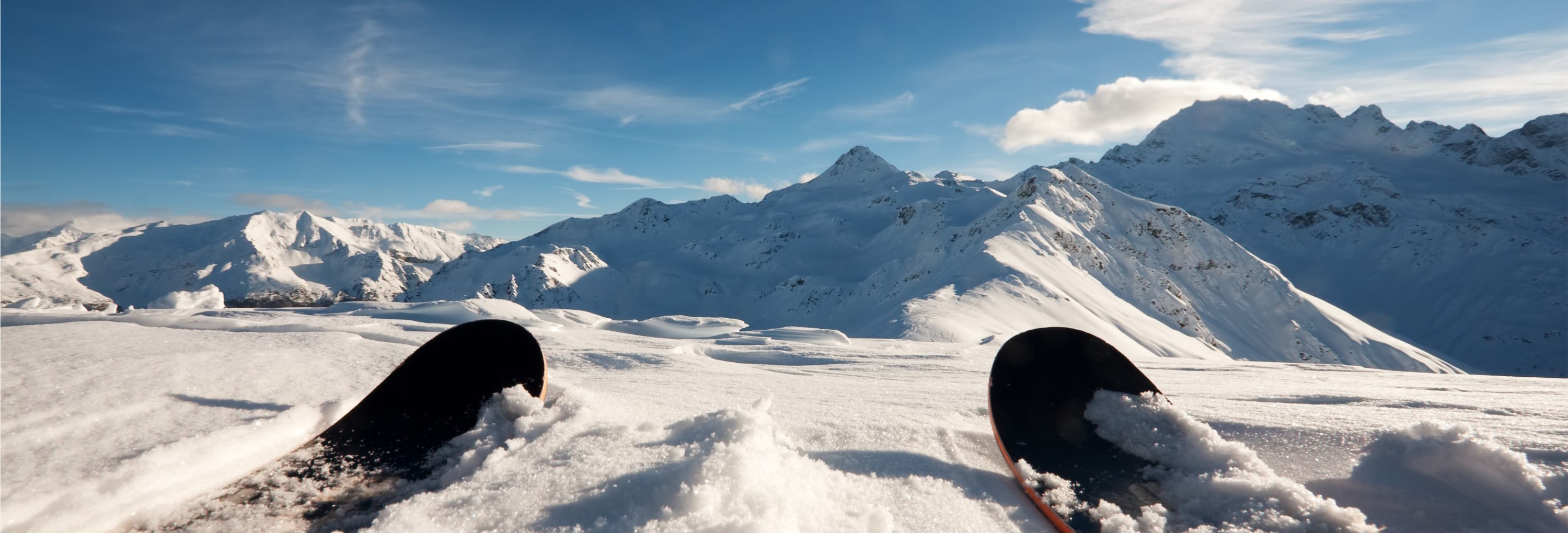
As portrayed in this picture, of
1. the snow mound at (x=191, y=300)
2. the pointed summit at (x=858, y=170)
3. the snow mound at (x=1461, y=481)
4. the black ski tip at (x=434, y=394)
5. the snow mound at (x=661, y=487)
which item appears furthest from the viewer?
the pointed summit at (x=858, y=170)

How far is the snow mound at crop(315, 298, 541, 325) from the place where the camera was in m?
9.57

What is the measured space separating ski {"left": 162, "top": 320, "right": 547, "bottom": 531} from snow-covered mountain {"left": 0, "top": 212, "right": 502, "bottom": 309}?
512ft

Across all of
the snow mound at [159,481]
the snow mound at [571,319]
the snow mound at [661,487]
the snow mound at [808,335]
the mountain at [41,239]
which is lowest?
the snow mound at [808,335]

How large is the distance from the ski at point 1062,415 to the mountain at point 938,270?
14.1 m

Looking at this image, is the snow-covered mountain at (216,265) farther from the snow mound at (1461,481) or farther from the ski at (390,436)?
the snow mound at (1461,481)

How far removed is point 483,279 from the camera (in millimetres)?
64312

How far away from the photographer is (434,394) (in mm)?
3266

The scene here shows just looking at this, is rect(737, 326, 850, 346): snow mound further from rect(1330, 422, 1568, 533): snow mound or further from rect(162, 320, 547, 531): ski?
rect(1330, 422, 1568, 533): snow mound

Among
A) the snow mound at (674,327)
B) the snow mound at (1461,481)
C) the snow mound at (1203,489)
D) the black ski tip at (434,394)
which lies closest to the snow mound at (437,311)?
the snow mound at (674,327)

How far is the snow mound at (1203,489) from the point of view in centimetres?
222

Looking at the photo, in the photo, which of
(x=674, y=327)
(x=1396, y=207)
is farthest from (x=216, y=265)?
(x=1396, y=207)

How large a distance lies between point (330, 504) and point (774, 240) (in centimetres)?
6627

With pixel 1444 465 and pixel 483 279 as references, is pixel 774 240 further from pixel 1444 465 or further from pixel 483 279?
pixel 1444 465

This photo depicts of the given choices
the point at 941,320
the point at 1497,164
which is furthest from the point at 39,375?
the point at 1497,164
